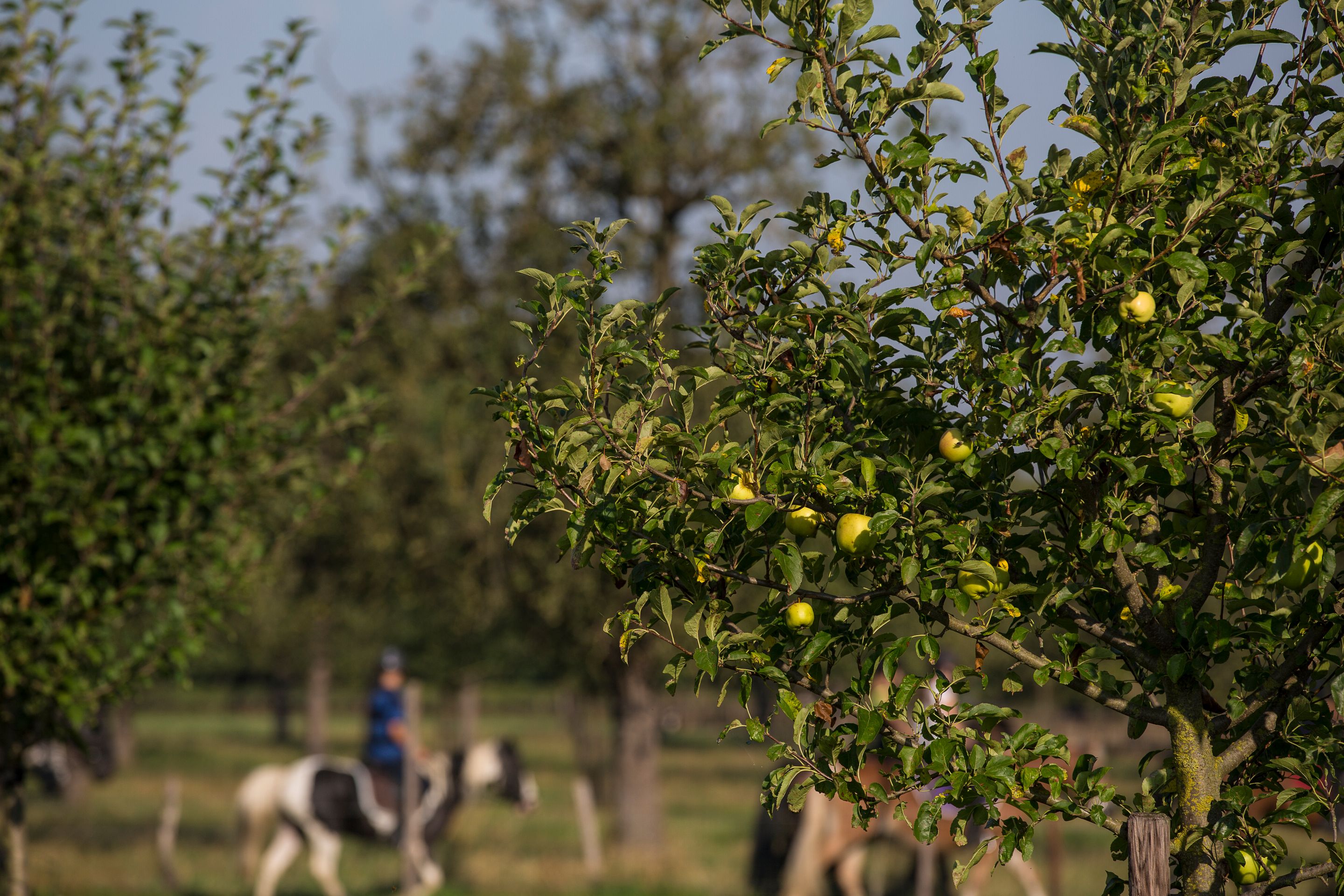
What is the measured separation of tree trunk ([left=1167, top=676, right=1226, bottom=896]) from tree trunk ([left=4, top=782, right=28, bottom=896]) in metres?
6.71

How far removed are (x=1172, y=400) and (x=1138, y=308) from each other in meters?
0.23

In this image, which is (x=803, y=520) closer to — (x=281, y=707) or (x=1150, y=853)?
(x=1150, y=853)

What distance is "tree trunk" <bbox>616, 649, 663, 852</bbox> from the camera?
58.0 ft

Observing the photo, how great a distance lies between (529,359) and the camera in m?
2.91

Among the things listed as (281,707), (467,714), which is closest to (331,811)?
(467,714)

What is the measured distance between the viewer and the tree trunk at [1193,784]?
9.60 feet

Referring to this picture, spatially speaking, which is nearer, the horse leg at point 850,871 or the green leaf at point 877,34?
the green leaf at point 877,34

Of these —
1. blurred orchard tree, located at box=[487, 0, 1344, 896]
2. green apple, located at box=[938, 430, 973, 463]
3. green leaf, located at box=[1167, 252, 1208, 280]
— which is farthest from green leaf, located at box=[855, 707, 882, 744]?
green leaf, located at box=[1167, 252, 1208, 280]

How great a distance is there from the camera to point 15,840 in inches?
278

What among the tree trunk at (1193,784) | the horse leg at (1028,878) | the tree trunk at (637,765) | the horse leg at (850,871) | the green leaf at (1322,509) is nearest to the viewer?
the green leaf at (1322,509)

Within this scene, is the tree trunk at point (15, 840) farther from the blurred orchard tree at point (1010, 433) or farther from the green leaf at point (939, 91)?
the green leaf at point (939, 91)

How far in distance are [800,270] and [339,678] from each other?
52050 mm

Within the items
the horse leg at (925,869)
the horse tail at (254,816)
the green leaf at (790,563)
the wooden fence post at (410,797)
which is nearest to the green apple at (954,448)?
the green leaf at (790,563)

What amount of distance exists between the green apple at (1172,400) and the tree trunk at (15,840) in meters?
7.02
